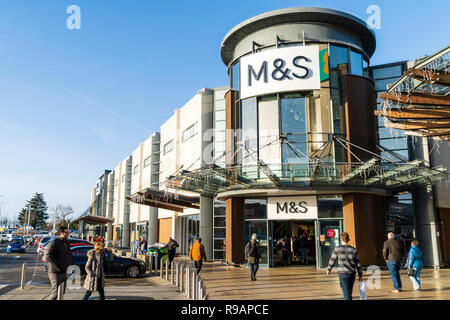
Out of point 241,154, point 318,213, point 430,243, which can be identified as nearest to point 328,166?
point 318,213

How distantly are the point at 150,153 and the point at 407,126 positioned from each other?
105 feet

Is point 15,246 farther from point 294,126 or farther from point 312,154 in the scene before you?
point 312,154

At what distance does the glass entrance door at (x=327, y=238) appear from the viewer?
18.6m

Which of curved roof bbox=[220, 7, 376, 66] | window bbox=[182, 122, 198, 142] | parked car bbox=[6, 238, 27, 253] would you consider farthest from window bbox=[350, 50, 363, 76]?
parked car bbox=[6, 238, 27, 253]

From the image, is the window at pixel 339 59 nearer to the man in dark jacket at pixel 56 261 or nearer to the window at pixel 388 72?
the window at pixel 388 72

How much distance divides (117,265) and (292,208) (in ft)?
29.1

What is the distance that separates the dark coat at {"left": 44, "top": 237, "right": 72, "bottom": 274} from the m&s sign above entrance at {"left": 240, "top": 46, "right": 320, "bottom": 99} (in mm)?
14043

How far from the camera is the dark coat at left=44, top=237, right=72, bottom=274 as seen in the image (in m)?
9.27

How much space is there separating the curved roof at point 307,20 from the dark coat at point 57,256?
55.2 feet

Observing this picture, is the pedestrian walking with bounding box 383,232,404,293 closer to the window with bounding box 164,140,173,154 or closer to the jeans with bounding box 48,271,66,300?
the jeans with bounding box 48,271,66,300

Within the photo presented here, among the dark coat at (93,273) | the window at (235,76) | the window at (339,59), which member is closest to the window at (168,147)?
the window at (235,76)

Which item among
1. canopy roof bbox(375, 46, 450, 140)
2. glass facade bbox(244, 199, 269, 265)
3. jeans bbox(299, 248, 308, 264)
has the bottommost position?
jeans bbox(299, 248, 308, 264)
